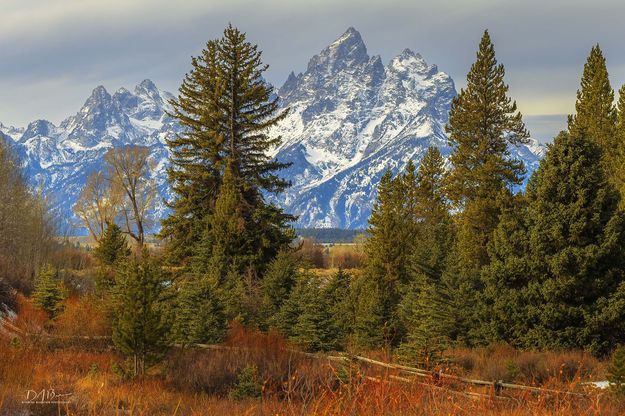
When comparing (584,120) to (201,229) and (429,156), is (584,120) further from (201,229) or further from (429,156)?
(201,229)

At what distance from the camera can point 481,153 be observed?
33.3 meters

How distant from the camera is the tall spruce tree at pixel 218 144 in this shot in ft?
97.5

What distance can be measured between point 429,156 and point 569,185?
2793 cm

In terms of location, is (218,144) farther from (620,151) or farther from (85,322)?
(620,151)

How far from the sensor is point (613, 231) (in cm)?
1675

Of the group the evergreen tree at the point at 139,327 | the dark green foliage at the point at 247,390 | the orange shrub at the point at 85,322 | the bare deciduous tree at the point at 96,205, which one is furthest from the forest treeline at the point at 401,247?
the bare deciduous tree at the point at 96,205

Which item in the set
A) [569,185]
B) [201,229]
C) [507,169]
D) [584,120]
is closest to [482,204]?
[507,169]
